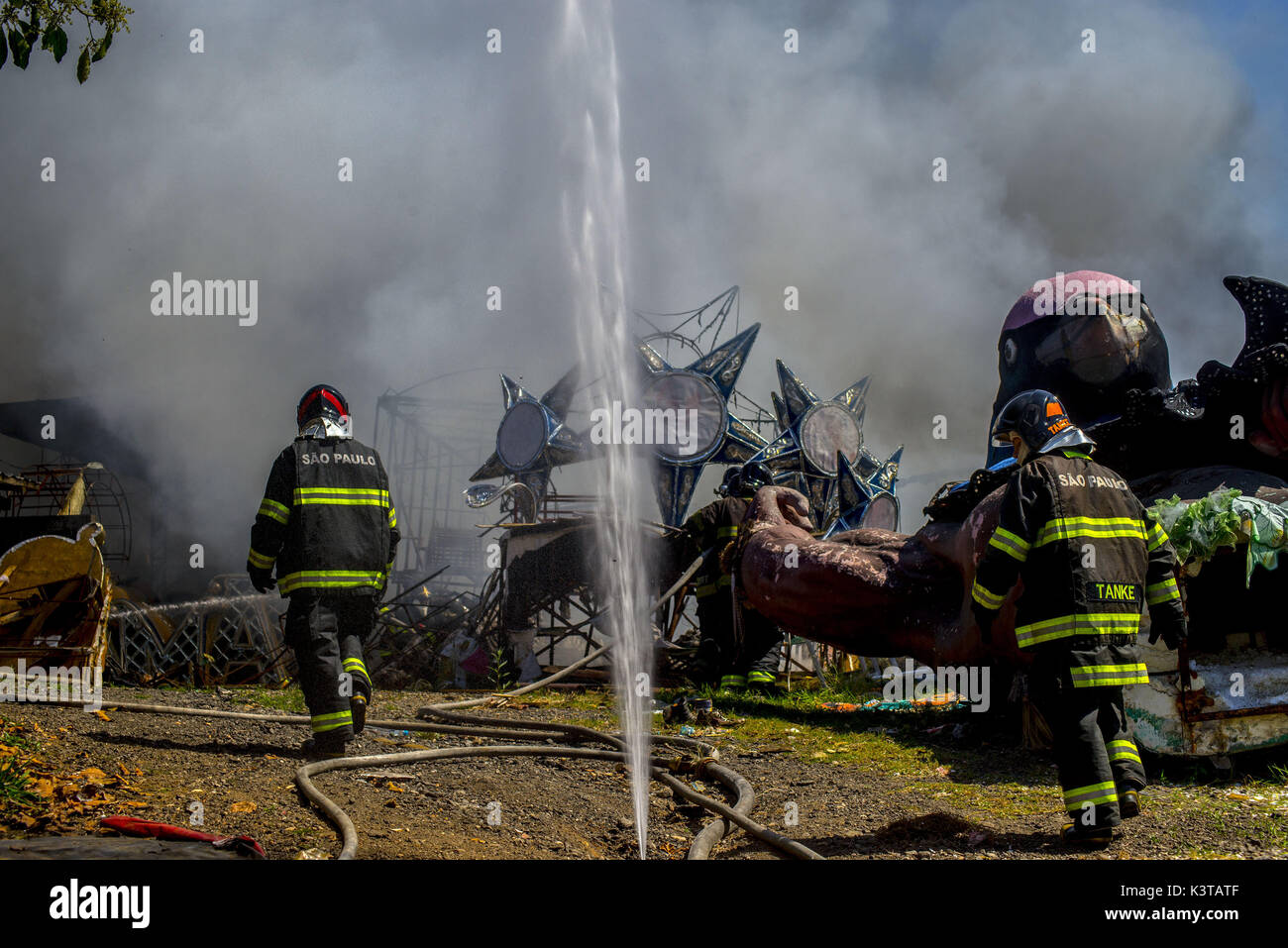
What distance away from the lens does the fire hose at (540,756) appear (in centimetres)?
373

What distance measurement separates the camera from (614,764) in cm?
588

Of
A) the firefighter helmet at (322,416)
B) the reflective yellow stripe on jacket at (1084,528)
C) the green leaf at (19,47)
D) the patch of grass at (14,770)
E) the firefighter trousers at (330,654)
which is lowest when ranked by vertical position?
the patch of grass at (14,770)

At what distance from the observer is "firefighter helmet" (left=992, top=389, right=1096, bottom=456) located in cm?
448

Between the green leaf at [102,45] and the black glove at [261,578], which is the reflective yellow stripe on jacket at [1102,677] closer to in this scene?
the black glove at [261,578]

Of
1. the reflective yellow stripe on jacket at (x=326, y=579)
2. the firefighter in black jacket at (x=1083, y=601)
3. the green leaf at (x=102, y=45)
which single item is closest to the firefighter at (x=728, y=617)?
the reflective yellow stripe on jacket at (x=326, y=579)

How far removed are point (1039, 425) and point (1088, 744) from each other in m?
1.54

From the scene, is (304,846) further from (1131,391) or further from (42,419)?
(42,419)

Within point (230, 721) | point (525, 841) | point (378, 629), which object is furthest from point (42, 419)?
point (525, 841)

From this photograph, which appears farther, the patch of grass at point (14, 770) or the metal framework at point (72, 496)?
the metal framework at point (72, 496)

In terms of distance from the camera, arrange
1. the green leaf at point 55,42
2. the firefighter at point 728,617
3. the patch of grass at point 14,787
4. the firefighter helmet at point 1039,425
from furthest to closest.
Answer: the firefighter at point 728,617 < the firefighter helmet at point 1039,425 < the patch of grass at point 14,787 < the green leaf at point 55,42

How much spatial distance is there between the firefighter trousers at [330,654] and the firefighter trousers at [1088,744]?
369 cm

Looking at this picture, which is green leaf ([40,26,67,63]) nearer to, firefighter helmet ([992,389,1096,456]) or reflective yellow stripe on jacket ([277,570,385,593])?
reflective yellow stripe on jacket ([277,570,385,593])

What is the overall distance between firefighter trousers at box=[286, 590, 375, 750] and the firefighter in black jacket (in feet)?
11.4

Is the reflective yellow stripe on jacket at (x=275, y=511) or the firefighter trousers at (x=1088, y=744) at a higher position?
the reflective yellow stripe on jacket at (x=275, y=511)
